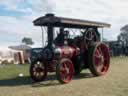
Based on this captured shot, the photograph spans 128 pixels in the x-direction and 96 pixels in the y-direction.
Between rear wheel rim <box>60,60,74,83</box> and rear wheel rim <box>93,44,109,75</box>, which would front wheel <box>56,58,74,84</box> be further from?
rear wheel rim <box>93,44,109,75</box>

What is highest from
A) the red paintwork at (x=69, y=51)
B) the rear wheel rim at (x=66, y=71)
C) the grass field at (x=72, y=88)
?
the red paintwork at (x=69, y=51)

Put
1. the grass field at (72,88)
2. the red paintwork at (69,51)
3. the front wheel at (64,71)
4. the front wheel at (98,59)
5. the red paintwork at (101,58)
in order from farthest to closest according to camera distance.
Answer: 1. the red paintwork at (101,58)
2. the front wheel at (98,59)
3. the red paintwork at (69,51)
4. the front wheel at (64,71)
5. the grass field at (72,88)

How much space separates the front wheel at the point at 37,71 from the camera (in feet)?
52.3

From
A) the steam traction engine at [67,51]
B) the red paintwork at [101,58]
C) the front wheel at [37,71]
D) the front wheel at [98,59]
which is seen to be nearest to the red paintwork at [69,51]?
the steam traction engine at [67,51]

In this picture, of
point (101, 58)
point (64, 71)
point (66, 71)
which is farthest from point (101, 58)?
point (64, 71)

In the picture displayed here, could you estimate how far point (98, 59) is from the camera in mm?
18031

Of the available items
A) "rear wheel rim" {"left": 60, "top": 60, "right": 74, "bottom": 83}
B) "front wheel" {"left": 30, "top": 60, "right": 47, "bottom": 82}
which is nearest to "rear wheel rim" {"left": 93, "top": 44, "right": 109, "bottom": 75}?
"rear wheel rim" {"left": 60, "top": 60, "right": 74, "bottom": 83}

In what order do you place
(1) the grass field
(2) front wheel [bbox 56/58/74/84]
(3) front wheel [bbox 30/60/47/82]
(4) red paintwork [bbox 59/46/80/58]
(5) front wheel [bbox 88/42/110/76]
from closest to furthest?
1. (1) the grass field
2. (2) front wheel [bbox 56/58/74/84]
3. (4) red paintwork [bbox 59/46/80/58]
4. (3) front wheel [bbox 30/60/47/82]
5. (5) front wheel [bbox 88/42/110/76]

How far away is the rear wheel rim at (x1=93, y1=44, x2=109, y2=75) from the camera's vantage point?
58.2 feet

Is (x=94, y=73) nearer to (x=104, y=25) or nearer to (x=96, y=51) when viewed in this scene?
(x=96, y=51)

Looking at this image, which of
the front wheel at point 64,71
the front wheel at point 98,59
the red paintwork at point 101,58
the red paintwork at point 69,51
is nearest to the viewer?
the front wheel at point 64,71

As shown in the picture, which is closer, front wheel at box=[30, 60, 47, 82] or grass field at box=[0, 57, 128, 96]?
grass field at box=[0, 57, 128, 96]

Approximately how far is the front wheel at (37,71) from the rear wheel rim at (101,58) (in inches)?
106

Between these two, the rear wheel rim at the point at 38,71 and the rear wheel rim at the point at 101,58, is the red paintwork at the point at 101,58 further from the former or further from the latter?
the rear wheel rim at the point at 38,71
